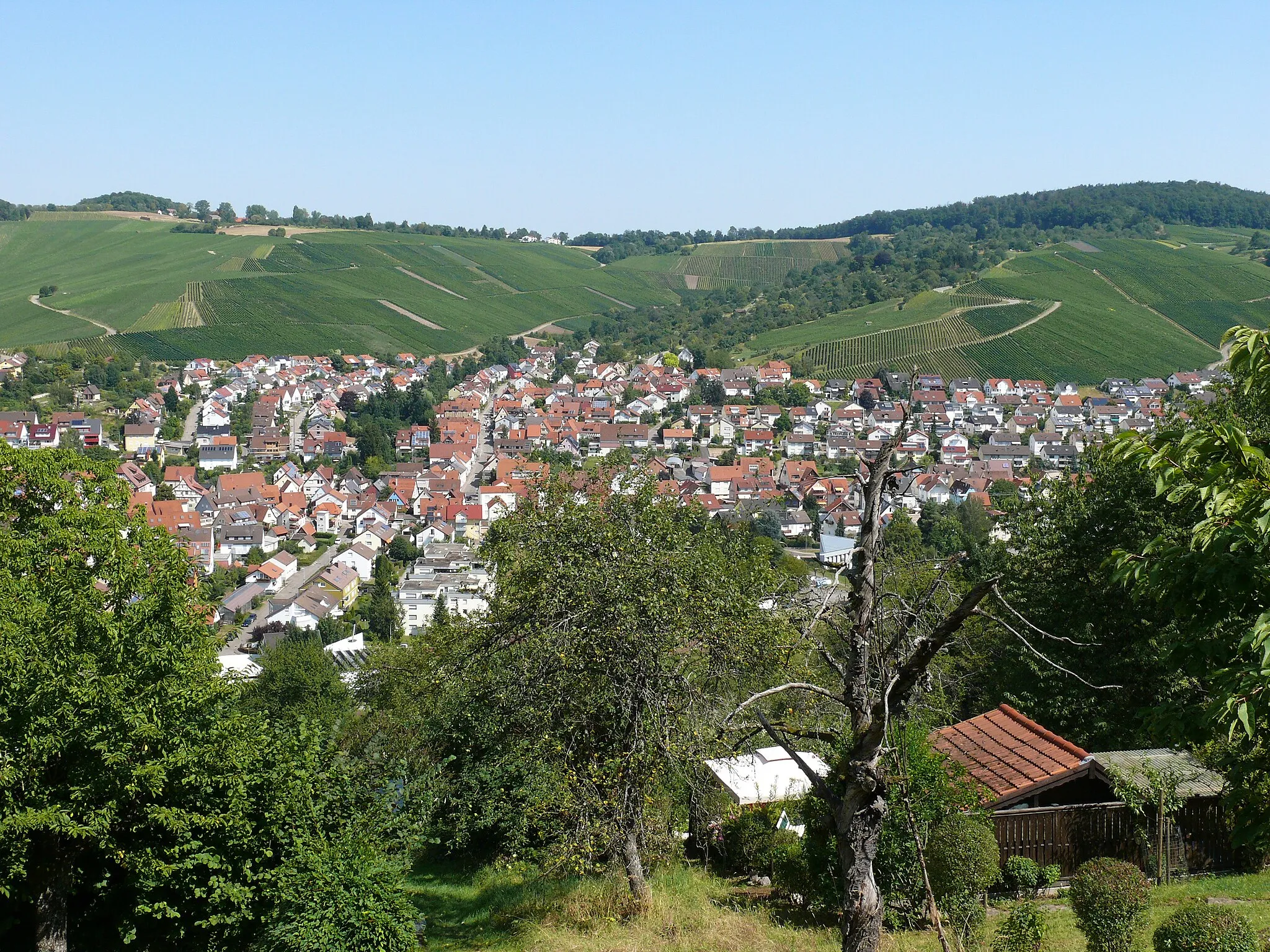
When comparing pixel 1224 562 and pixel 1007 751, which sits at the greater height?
pixel 1224 562

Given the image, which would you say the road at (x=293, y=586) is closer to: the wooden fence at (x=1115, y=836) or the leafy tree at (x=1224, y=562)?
the wooden fence at (x=1115, y=836)

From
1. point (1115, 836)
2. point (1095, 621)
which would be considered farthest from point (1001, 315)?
point (1115, 836)

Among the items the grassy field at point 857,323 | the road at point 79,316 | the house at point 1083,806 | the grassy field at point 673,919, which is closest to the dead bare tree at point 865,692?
the grassy field at point 673,919

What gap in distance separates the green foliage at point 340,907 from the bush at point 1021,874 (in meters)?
5.10

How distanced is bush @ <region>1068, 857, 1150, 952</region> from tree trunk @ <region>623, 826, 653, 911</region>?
3457 millimetres

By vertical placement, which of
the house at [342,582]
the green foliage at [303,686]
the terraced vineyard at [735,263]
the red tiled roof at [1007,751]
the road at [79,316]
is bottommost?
the green foliage at [303,686]

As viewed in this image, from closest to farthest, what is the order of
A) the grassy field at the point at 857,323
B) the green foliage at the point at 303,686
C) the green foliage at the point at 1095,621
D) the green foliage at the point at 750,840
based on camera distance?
the green foliage at the point at 750,840, the green foliage at the point at 1095,621, the green foliage at the point at 303,686, the grassy field at the point at 857,323

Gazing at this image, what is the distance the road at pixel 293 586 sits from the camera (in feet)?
161

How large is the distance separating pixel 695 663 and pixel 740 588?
136 cm

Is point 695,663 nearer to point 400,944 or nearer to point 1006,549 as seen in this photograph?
point 400,944

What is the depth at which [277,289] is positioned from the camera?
421ft

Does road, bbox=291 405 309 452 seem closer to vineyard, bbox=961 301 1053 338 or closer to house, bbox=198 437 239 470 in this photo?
house, bbox=198 437 239 470

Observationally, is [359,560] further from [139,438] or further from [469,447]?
[139,438]

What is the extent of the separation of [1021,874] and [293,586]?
54.7 metres
